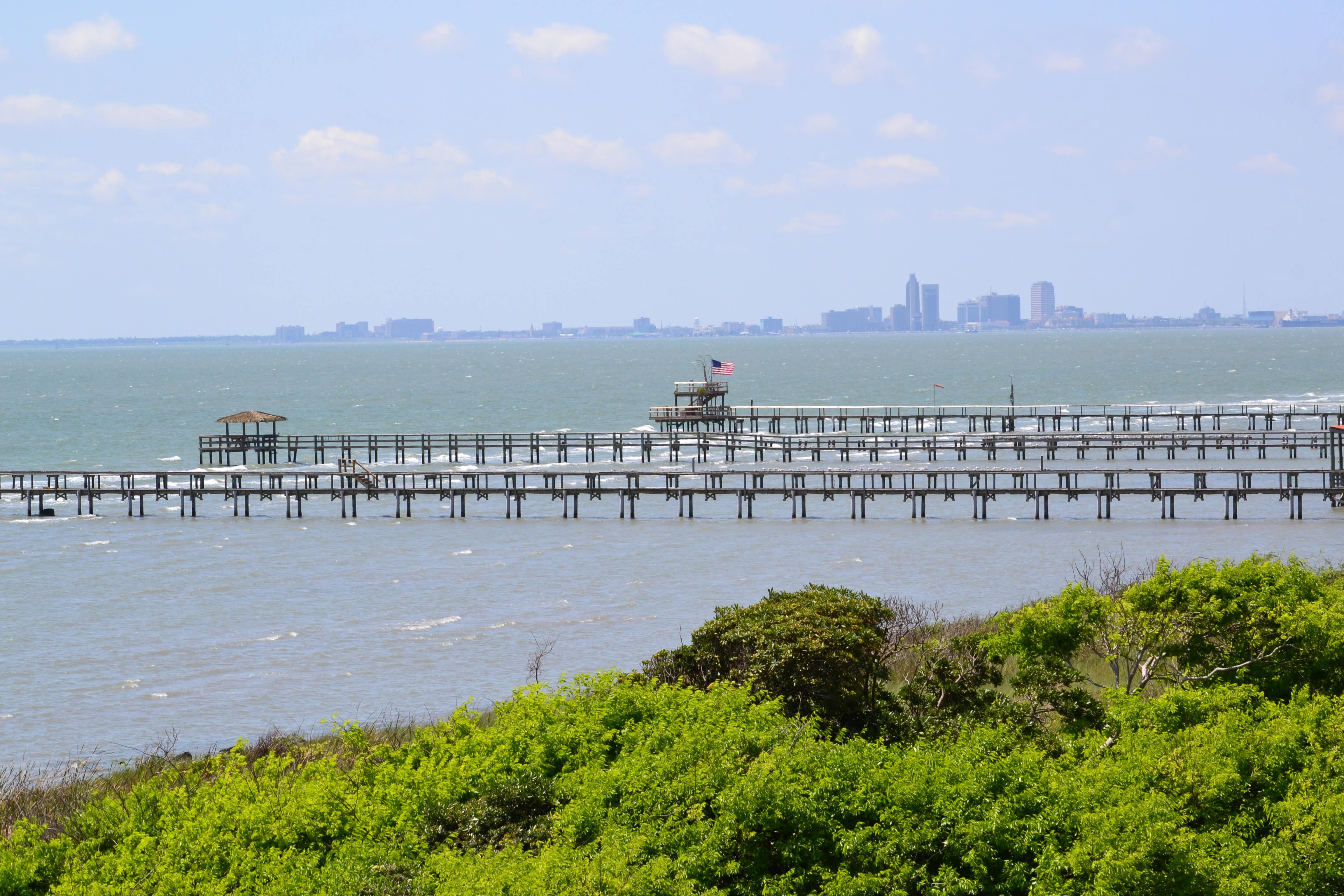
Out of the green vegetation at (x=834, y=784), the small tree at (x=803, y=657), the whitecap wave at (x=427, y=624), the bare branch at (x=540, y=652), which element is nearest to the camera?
the green vegetation at (x=834, y=784)

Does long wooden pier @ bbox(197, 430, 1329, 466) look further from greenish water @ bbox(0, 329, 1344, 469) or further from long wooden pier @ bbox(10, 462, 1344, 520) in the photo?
greenish water @ bbox(0, 329, 1344, 469)

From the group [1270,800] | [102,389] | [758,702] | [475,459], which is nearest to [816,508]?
[475,459]

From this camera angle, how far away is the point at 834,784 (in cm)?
1219

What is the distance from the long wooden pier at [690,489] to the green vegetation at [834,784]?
3146 cm

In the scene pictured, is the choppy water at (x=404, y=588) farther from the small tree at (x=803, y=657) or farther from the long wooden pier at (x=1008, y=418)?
the long wooden pier at (x=1008, y=418)

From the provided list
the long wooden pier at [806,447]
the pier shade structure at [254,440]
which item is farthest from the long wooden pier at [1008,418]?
the pier shade structure at [254,440]

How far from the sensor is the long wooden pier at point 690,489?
50.8 metres

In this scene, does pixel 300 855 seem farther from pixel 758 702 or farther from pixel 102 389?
pixel 102 389

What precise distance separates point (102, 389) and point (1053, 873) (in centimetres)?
17470

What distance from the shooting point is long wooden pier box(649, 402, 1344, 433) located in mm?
81125

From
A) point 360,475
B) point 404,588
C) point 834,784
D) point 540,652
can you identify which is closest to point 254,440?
point 360,475

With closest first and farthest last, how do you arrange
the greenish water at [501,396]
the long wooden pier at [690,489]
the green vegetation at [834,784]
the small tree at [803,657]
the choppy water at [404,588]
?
the green vegetation at [834,784] < the small tree at [803,657] < the choppy water at [404,588] < the long wooden pier at [690,489] < the greenish water at [501,396]

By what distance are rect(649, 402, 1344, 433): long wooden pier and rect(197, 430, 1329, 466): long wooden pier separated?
4.22ft

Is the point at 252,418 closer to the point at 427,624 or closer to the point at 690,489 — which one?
the point at 690,489
